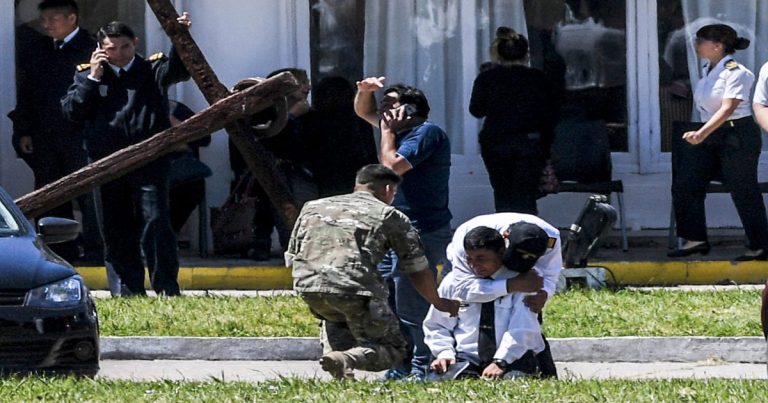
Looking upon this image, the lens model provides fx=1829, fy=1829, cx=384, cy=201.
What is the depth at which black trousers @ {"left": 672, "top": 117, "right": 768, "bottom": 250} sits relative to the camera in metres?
13.9

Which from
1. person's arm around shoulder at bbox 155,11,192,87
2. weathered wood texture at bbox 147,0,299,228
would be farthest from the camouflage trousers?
person's arm around shoulder at bbox 155,11,192,87

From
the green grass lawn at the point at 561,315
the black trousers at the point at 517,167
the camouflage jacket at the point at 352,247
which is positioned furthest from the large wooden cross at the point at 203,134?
the black trousers at the point at 517,167

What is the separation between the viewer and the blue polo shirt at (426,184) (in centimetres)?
1038

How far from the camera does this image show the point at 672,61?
15.6 meters

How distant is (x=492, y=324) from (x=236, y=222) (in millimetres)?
5657

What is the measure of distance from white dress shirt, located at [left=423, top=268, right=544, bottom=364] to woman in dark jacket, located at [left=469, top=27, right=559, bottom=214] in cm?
487

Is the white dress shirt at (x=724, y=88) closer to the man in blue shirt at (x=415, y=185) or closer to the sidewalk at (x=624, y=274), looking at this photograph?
the sidewalk at (x=624, y=274)

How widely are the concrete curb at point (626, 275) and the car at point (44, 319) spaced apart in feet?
14.3

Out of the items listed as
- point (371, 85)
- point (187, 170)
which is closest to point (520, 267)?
point (371, 85)

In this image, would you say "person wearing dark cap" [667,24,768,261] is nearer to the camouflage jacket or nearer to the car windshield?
the camouflage jacket

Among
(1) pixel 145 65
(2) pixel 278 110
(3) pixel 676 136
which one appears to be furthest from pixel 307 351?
(3) pixel 676 136

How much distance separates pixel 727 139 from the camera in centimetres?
1398

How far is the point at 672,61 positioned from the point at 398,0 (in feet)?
7.88

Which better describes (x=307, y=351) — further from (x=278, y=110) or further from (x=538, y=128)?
(x=538, y=128)
